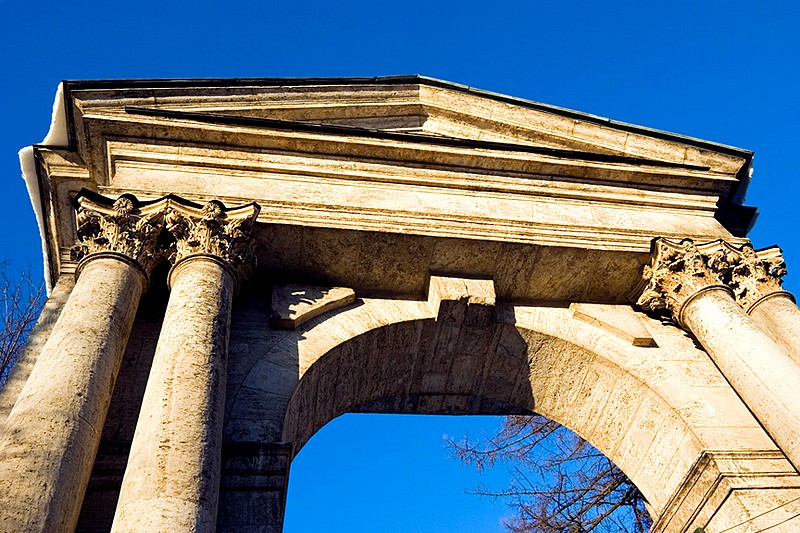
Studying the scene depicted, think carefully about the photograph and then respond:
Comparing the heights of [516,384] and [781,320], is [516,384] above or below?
above

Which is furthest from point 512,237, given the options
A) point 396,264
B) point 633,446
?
point 633,446

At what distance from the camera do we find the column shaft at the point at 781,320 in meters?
9.42

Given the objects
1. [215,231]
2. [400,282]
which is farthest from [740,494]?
[215,231]

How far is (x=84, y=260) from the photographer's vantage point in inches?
338

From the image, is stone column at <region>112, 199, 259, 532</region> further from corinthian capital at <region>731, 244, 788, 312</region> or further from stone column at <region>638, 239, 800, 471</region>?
corinthian capital at <region>731, 244, 788, 312</region>

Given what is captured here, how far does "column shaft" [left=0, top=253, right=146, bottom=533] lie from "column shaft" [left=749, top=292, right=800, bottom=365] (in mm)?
8562

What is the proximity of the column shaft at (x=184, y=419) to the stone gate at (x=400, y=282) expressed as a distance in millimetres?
47

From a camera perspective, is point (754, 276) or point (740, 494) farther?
point (754, 276)

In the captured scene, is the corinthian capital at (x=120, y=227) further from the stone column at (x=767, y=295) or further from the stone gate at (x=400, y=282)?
the stone column at (x=767, y=295)

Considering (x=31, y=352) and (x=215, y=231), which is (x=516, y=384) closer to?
(x=215, y=231)

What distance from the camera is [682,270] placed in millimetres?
10477

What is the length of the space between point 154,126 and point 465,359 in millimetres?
5993

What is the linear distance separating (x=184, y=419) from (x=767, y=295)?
27.3ft

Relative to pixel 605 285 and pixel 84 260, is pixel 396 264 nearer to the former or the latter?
pixel 605 285
